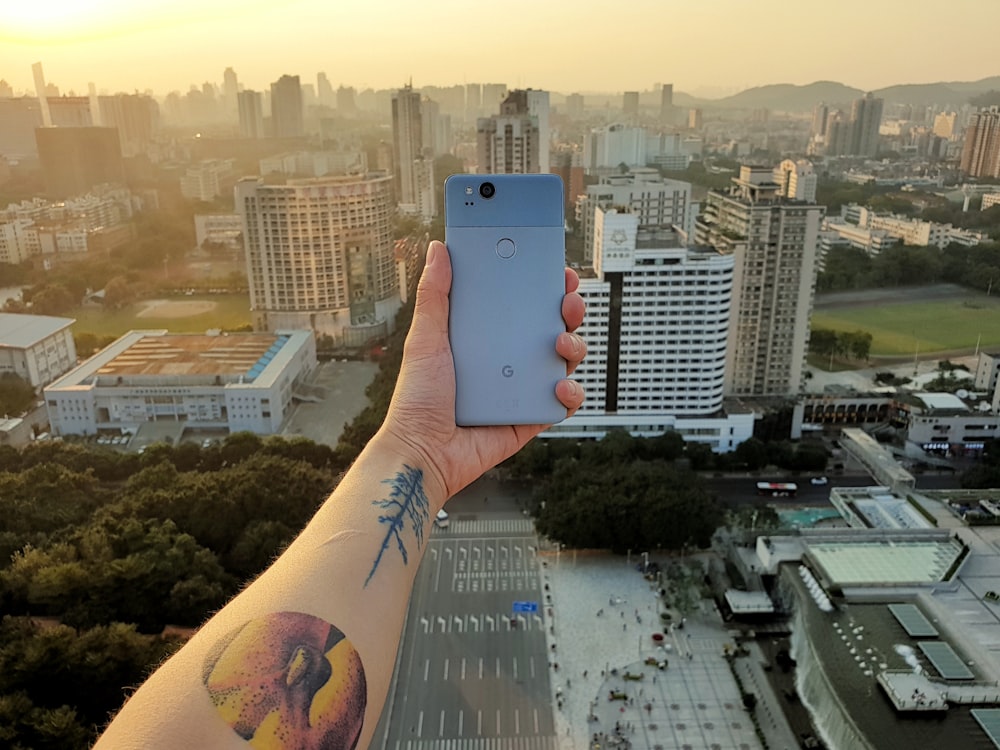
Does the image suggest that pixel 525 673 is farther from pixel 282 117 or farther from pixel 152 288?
pixel 282 117

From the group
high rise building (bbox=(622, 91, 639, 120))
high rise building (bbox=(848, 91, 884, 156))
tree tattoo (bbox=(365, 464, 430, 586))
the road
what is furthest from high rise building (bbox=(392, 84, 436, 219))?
high rise building (bbox=(848, 91, 884, 156))

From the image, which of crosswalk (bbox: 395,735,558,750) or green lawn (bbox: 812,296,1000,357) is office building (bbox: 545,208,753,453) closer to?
crosswalk (bbox: 395,735,558,750)

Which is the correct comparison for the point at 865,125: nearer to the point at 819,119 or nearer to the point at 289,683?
the point at 819,119

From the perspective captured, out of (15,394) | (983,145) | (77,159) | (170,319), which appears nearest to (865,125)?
(983,145)

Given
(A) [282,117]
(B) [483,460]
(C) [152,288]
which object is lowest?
(C) [152,288]

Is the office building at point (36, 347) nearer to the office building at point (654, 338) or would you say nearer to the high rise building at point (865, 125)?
the office building at point (654, 338)

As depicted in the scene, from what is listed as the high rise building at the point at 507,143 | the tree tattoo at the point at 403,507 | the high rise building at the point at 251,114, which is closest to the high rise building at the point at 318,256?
the high rise building at the point at 507,143

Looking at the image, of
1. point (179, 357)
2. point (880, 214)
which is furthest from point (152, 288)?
point (880, 214)
